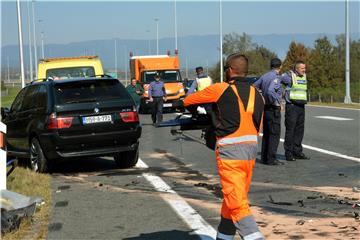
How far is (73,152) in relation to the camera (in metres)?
9.77

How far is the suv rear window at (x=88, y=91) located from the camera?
9.85 meters

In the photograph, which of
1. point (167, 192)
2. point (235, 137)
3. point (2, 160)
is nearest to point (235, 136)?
point (235, 137)

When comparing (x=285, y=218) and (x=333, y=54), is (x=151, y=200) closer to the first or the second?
(x=285, y=218)

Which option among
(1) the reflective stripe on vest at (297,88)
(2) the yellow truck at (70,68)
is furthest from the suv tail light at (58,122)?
(2) the yellow truck at (70,68)

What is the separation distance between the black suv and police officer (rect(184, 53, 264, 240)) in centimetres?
506

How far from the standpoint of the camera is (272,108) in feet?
34.4

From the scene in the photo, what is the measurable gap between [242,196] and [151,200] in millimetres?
3134

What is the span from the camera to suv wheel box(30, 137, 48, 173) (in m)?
9.91

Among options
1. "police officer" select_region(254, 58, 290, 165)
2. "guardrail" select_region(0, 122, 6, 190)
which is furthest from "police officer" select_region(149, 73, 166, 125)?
"guardrail" select_region(0, 122, 6, 190)

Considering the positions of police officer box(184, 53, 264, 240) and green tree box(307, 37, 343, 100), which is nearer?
police officer box(184, 53, 264, 240)

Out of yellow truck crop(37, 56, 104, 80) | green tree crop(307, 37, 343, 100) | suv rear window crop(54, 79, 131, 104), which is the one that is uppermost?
yellow truck crop(37, 56, 104, 80)

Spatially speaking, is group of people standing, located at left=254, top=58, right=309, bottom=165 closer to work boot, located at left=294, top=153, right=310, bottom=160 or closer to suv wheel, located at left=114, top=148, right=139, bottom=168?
work boot, located at left=294, top=153, right=310, bottom=160

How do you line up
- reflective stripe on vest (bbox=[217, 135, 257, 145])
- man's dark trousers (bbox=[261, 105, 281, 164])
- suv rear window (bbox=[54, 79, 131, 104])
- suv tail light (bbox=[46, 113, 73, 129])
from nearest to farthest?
reflective stripe on vest (bbox=[217, 135, 257, 145])
suv tail light (bbox=[46, 113, 73, 129])
suv rear window (bbox=[54, 79, 131, 104])
man's dark trousers (bbox=[261, 105, 281, 164])

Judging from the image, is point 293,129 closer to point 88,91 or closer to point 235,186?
point 88,91
